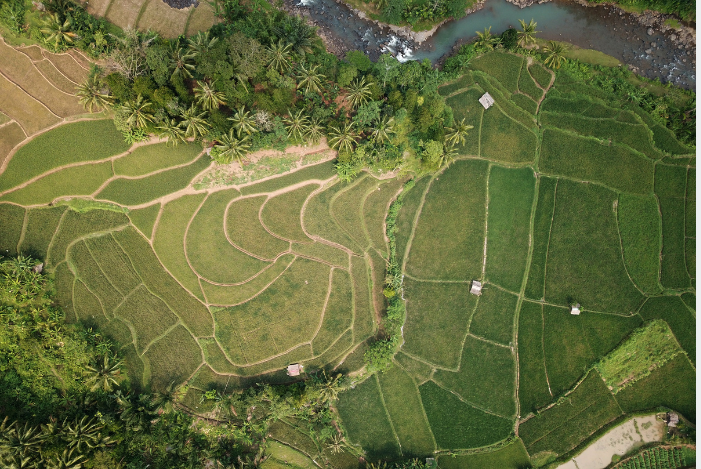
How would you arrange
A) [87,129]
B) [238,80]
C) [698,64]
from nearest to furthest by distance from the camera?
[698,64]
[238,80]
[87,129]

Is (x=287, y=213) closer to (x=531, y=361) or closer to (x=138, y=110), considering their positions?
(x=138, y=110)

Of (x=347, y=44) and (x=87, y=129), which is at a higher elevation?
(x=347, y=44)

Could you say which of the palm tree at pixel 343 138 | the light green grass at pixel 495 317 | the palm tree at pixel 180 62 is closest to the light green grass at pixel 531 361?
the light green grass at pixel 495 317

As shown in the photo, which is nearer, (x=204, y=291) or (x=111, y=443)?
(x=111, y=443)

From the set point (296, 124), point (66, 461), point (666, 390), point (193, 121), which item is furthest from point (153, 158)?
point (666, 390)

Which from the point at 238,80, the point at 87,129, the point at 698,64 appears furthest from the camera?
the point at 87,129

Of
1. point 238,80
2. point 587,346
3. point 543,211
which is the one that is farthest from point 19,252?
point 587,346

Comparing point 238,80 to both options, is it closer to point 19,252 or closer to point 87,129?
point 87,129
